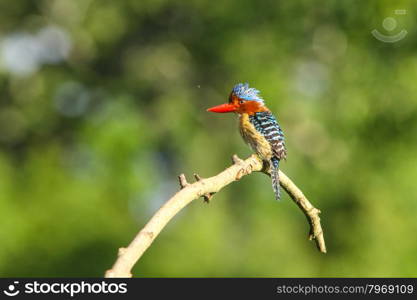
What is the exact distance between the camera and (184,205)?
293 cm

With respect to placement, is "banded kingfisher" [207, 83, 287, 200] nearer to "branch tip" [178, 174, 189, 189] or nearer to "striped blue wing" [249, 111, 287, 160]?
"striped blue wing" [249, 111, 287, 160]

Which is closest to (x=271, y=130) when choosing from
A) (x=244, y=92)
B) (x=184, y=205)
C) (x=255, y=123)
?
(x=255, y=123)

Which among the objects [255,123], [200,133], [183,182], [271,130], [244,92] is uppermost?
[200,133]

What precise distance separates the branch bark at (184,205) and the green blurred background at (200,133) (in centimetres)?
744

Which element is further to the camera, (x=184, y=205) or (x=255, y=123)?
(x=255, y=123)

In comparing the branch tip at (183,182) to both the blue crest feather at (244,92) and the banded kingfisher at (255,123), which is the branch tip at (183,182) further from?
the blue crest feather at (244,92)

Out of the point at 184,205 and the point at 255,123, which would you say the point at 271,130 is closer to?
the point at 255,123

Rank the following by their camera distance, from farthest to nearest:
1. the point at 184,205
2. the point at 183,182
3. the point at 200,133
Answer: the point at 200,133
the point at 183,182
the point at 184,205

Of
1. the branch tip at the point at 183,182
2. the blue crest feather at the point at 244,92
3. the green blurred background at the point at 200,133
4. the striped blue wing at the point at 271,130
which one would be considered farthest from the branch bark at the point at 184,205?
the green blurred background at the point at 200,133

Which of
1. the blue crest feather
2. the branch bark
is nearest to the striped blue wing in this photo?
the blue crest feather

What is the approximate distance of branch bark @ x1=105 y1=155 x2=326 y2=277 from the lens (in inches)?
102

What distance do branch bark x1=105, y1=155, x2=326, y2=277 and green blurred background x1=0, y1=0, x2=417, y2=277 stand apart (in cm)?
744

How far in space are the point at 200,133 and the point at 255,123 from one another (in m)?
10.7

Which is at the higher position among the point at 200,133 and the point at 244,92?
the point at 200,133
